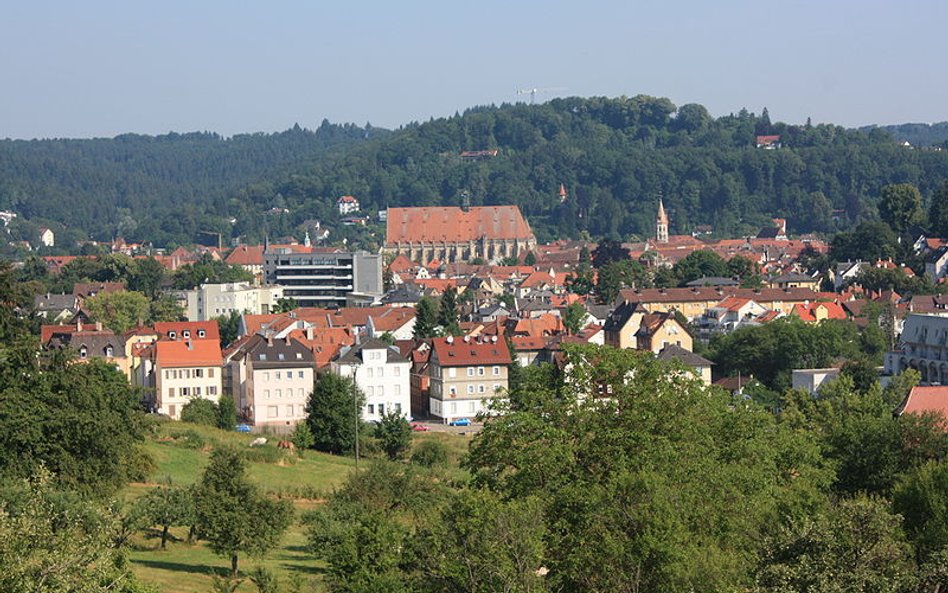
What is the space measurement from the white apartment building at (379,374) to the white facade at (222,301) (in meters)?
29.5

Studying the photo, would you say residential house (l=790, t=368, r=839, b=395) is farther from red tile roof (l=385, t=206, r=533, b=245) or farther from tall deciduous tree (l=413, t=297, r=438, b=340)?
red tile roof (l=385, t=206, r=533, b=245)

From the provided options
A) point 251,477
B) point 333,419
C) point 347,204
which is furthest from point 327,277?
point 347,204

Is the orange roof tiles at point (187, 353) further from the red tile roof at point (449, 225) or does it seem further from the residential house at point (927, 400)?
the red tile roof at point (449, 225)

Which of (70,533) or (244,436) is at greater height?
(70,533)

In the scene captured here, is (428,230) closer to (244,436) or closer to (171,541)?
(244,436)

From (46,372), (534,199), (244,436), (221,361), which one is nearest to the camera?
(46,372)

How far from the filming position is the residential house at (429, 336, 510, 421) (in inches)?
2137

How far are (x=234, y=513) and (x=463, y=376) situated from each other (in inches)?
Answer: 1151

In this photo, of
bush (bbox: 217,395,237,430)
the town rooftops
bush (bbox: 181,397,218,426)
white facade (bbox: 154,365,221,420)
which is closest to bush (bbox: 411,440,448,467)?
bush (bbox: 217,395,237,430)

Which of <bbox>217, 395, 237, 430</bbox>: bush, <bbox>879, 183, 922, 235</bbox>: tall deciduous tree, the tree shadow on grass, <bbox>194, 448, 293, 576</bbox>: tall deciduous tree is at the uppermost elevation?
<bbox>879, 183, 922, 235</bbox>: tall deciduous tree

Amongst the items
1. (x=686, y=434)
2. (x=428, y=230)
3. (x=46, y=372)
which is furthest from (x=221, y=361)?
(x=428, y=230)

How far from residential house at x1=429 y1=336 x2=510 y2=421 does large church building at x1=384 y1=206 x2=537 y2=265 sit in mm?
96714

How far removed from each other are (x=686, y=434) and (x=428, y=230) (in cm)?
13136

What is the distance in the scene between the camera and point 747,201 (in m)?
184
